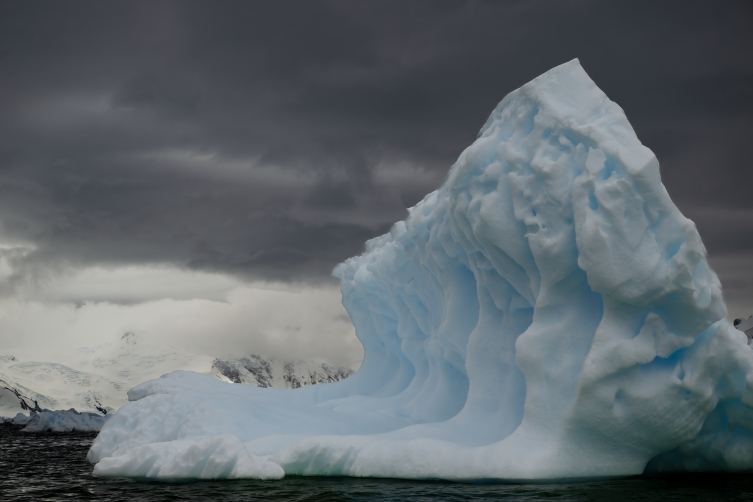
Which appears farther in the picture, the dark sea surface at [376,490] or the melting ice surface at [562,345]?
the melting ice surface at [562,345]

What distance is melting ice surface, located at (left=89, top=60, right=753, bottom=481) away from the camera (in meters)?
11.6

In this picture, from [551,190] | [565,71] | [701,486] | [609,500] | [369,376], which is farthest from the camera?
[369,376]

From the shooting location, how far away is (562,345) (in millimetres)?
12367

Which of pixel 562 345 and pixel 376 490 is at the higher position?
pixel 562 345

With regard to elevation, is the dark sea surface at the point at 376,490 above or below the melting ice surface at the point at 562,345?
below

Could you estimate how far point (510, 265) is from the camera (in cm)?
1366

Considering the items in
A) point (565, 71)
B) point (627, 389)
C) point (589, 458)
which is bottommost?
point (589, 458)

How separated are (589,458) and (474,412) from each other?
3.03 m

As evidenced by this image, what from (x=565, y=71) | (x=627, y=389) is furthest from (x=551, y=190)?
(x=627, y=389)

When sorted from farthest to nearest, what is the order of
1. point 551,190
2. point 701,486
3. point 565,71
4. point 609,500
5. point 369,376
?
point 369,376 < point 565,71 < point 551,190 < point 701,486 < point 609,500

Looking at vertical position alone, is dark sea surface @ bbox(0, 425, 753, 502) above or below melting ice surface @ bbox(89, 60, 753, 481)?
below

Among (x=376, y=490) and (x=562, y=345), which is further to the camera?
(x=562, y=345)

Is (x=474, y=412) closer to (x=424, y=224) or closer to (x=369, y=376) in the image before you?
(x=424, y=224)

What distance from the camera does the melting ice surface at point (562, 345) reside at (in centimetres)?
1159
